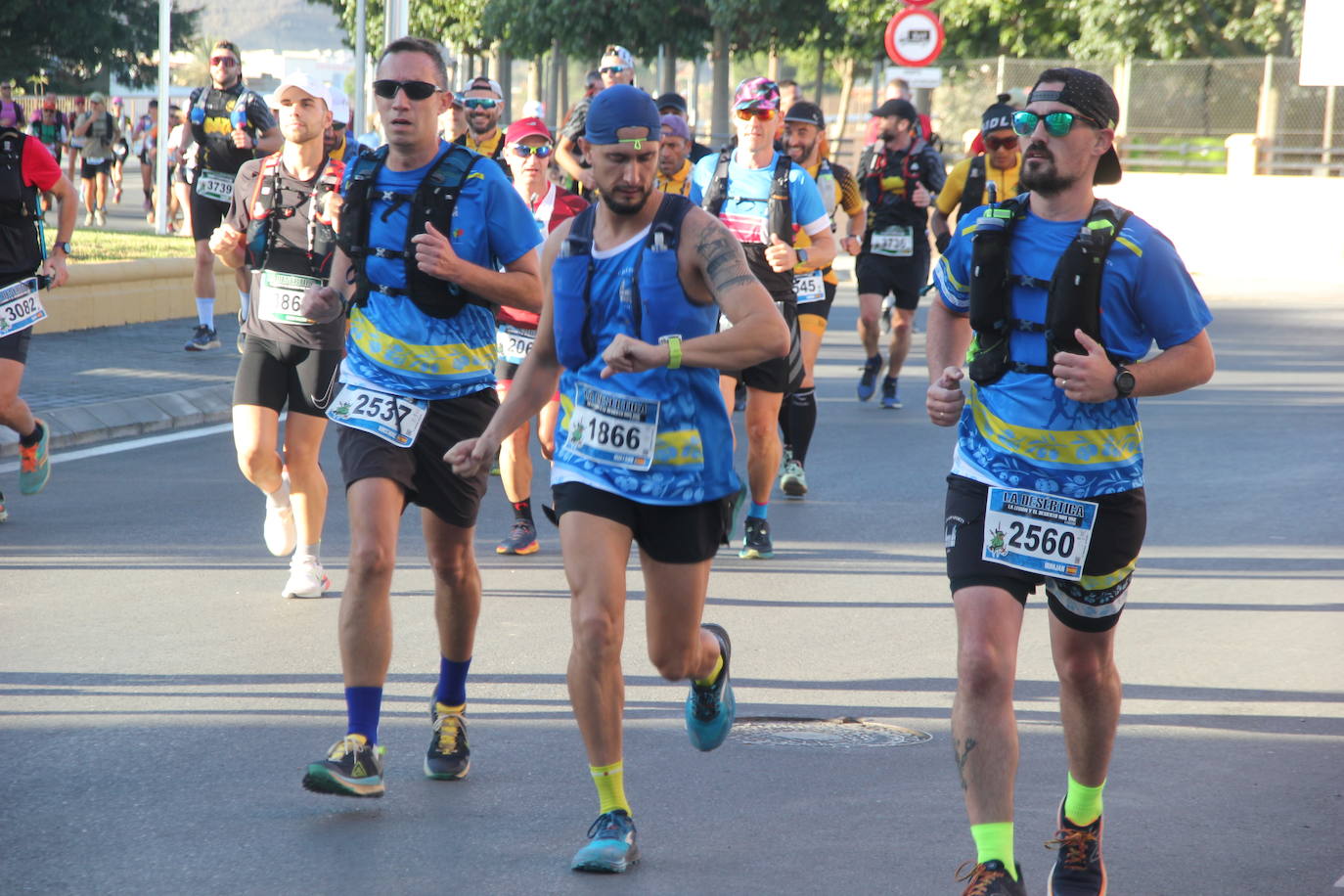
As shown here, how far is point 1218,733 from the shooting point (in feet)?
18.5

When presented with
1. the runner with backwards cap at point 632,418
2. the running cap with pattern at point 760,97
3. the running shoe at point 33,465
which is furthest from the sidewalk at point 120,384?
the runner with backwards cap at point 632,418

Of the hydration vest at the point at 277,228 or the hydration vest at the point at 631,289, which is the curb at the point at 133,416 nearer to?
the hydration vest at the point at 277,228

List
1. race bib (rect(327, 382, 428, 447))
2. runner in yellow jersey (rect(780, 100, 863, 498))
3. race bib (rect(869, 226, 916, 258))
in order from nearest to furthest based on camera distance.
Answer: race bib (rect(327, 382, 428, 447)) → runner in yellow jersey (rect(780, 100, 863, 498)) → race bib (rect(869, 226, 916, 258))

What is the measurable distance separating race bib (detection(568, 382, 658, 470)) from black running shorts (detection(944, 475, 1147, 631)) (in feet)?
2.55

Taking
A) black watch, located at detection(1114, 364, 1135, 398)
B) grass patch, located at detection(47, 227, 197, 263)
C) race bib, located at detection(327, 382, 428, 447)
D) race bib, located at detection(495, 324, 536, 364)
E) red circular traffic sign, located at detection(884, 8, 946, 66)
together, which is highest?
red circular traffic sign, located at detection(884, 8, 946, 66)

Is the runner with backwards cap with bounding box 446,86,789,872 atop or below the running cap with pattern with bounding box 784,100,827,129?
below

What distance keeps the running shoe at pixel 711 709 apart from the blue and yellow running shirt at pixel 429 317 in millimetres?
1046

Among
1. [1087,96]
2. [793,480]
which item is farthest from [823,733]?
[793,480]

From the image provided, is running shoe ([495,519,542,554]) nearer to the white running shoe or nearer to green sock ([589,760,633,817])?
the white running shoe

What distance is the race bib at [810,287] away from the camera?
8992 millimetres

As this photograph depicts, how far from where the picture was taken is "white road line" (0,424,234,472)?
1030 centimetres

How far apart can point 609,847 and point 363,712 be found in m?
0.87

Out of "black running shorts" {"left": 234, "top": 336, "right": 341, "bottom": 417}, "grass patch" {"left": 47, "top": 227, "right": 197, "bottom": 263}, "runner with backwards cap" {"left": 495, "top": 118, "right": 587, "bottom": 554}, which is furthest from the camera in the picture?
"grass patch" {"left": 47, "top": 227, "right": 197, "bottom": 263}

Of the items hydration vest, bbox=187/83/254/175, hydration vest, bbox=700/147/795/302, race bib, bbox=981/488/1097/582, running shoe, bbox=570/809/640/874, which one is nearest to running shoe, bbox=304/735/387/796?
running shoe, bbox=570/809/640/874
